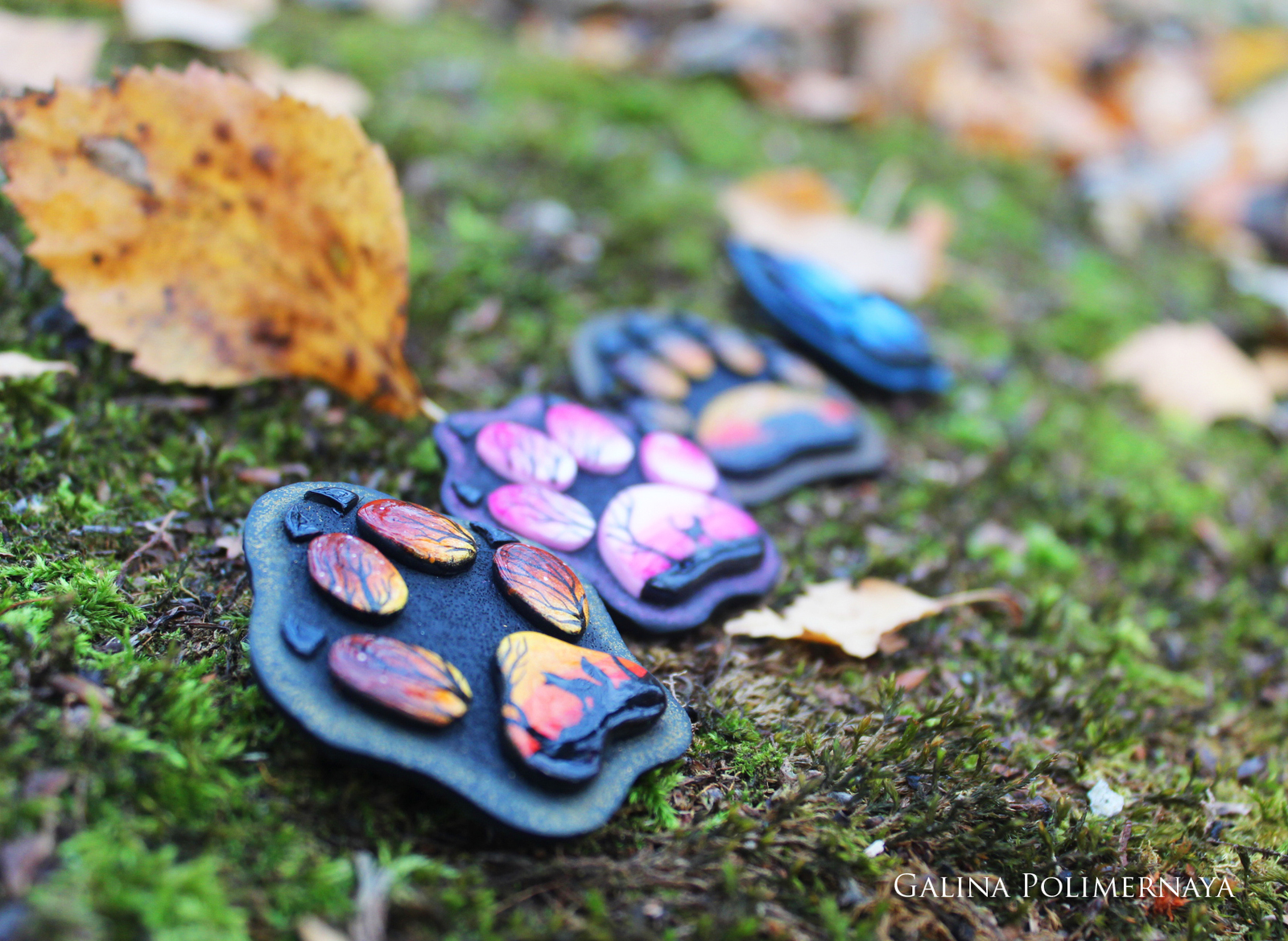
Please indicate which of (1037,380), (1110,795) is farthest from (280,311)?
(1037,380)

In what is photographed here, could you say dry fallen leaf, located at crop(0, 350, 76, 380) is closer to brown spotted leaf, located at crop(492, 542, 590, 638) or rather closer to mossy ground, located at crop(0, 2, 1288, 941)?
mossy ground, located at crop(0, 2, 1288, 941)

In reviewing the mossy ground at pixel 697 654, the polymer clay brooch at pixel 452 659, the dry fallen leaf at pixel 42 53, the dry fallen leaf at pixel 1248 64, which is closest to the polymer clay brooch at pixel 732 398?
the mossy ground at pixel 697 654

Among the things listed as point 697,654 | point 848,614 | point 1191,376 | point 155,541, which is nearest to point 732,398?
point 848,614

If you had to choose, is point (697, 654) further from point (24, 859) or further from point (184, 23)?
point (184, 23)

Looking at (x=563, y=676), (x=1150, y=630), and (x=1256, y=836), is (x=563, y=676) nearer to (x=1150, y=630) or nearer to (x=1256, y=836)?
(x=1256, y=836)

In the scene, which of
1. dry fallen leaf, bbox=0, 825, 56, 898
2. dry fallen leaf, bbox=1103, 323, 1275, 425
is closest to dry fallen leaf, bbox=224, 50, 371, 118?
dry fallen leaf, bbox=0, 825, 56, 898

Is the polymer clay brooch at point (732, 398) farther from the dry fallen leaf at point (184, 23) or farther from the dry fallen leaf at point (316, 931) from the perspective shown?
the dry fallen leaf at point (184, 23)
